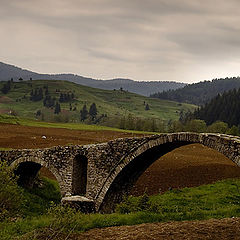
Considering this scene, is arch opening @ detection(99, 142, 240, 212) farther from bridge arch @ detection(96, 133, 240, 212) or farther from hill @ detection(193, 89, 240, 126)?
hill @ detection(193, 89, 240, 126)

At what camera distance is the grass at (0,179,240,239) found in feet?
43.0

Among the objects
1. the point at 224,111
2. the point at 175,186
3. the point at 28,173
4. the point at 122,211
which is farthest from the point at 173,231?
the point at 224,111

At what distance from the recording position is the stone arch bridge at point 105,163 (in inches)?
759

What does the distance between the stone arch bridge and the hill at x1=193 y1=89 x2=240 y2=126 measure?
358ft

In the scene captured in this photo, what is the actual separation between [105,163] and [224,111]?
120 metres

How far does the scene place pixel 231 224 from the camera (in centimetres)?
1311

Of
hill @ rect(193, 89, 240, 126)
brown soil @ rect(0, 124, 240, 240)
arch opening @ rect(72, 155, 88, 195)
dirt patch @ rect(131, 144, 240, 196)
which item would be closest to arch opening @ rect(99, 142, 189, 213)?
arch opening @ rect(72, 155, 88, 195)

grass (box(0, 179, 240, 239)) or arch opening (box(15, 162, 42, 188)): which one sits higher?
grass (box(0, 179, 240, 239))

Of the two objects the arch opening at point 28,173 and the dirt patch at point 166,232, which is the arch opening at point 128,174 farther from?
the arch opening at point 28,173

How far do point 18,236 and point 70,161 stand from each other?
9.98m

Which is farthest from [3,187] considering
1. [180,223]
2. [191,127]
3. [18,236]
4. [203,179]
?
[191,127]

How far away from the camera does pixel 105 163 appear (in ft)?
68.9

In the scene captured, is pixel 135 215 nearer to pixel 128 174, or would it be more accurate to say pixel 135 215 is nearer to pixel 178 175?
pixel 128 174

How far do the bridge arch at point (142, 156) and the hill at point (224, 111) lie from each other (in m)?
109
